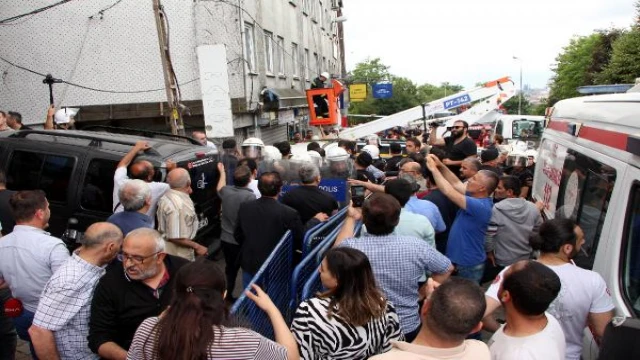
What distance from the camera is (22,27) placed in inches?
457

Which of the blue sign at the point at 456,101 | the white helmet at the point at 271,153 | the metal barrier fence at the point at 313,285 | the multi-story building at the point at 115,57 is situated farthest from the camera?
the blue sign at the point at 456,101

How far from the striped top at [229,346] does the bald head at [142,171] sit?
2.78 m

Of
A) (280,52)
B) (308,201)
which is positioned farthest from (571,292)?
(280,52)

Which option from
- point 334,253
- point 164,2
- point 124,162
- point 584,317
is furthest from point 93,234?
point 164,2

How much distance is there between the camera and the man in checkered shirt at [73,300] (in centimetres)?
258

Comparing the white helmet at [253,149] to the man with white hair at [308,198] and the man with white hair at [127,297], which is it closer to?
the man with white hair at [308,198]

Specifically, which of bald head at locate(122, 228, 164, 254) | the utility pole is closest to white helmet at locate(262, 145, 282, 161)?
the utility pole

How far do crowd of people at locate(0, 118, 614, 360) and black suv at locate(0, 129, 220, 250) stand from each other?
0.74m

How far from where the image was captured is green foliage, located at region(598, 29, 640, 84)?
18.1m

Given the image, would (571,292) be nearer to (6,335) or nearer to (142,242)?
(142,242)

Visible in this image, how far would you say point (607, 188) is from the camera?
9.45 feet

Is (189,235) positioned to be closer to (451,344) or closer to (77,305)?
(77,305)

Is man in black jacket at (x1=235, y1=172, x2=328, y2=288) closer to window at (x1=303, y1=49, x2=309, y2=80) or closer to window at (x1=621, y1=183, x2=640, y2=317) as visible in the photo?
window at (x1=621, y1=183, x2=640, y2=317)

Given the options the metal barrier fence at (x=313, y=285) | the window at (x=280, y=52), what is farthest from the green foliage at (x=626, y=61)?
the metal barrier fence at (x=313, y=285)
